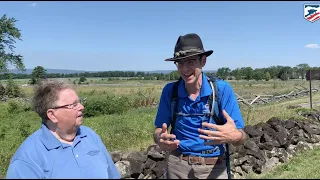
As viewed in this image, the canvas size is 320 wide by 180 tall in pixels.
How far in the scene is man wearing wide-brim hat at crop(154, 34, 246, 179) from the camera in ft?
8.83

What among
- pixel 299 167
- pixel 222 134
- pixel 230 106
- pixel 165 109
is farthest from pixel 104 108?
pixel 222 134

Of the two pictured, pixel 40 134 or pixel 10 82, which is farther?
pixel 10 82

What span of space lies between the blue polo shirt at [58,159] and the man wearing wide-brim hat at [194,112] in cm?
49

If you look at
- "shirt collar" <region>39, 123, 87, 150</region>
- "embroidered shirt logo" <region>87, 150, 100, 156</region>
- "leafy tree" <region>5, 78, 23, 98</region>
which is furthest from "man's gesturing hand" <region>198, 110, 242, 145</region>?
"leafy tree" <region>5, 78, 23, 98</region>

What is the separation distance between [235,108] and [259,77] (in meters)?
94.5

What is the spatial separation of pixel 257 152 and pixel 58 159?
16.5ft

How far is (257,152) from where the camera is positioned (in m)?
6.74

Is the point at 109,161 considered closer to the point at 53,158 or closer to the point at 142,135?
the point at 53,158

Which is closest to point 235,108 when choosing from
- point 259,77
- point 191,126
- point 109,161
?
point 191,126

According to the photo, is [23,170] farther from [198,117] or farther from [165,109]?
[198,117]

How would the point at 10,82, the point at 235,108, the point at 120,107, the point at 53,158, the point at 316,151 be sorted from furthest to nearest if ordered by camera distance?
the point at 10,82, the point at 120,107, the point at 316,151, the point at 235,108, the point at 53,158

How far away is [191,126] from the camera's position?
9.10 ft

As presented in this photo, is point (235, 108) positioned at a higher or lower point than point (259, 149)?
higher

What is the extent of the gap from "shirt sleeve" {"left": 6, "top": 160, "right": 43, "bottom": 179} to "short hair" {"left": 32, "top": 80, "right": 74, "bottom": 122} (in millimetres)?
480
